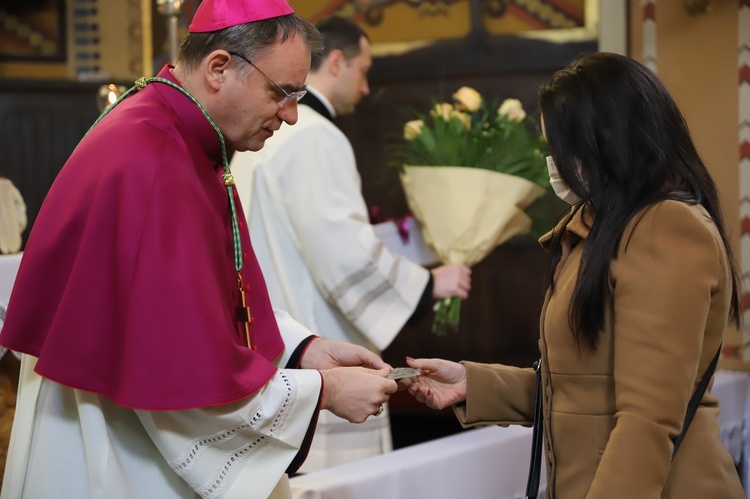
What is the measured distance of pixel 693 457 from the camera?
195 centimetres

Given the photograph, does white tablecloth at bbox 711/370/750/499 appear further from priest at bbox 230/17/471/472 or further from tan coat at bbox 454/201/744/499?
tan coat at bbox 454/201/744/499

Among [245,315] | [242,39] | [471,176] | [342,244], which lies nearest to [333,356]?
[245,315]

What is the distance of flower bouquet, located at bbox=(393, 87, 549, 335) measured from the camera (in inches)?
158

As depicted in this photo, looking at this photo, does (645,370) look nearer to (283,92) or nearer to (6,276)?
(283,92)

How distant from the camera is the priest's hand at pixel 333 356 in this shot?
97.6 inches

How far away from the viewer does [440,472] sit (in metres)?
3.25

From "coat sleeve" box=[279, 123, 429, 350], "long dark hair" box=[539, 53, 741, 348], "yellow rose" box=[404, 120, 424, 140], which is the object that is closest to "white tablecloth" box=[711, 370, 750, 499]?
"coat sleeve" box=[279, 123, 429, 350]

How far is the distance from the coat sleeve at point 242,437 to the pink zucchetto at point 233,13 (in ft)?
2.63

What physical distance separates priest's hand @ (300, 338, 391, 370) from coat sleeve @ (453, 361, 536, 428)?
0.79 feet

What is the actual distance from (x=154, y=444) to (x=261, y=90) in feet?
2.68

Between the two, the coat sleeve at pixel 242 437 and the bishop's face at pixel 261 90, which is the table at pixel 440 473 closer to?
the coat sleeve at pixel 242 437

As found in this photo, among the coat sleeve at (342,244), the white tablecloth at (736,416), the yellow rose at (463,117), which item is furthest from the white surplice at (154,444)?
the white tablecloth at (736,416)

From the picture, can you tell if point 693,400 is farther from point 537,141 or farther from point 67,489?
point 537,141

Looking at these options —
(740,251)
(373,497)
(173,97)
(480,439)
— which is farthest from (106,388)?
(740,251)
